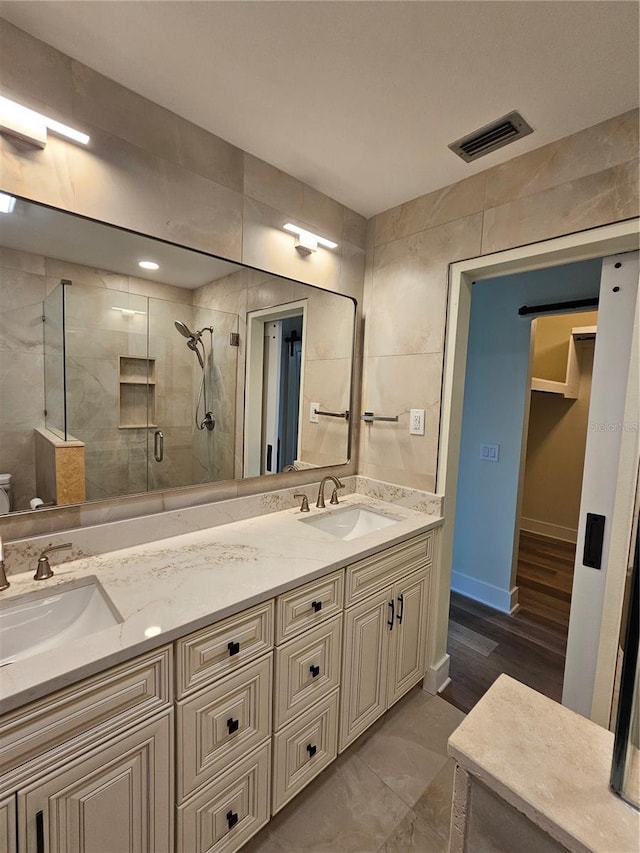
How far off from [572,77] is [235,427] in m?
1.77

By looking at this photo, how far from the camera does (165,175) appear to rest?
146 centimetres

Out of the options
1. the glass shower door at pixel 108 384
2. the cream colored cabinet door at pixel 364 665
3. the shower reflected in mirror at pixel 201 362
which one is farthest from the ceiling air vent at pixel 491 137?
the cream colored cabinet door at pixel 364 665

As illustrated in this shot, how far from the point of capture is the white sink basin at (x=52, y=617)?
103cm

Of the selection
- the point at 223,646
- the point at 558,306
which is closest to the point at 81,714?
the point at 223,646

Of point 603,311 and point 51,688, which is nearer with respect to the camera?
point 51,688

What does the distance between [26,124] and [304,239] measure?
112cm

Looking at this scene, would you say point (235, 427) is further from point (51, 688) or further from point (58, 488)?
point (51, 688)

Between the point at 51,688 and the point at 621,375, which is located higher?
Answer: the point at 621,375

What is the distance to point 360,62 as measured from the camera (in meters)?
1.23

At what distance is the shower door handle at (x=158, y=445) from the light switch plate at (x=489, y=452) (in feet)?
7.55

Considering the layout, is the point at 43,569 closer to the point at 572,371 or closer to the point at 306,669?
the point at 306,669

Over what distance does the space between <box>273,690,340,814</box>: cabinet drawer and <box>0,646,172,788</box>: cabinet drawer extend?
0.56 m

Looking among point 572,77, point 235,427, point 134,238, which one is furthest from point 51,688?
point 572,77

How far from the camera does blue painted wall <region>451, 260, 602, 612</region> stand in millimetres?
2645
